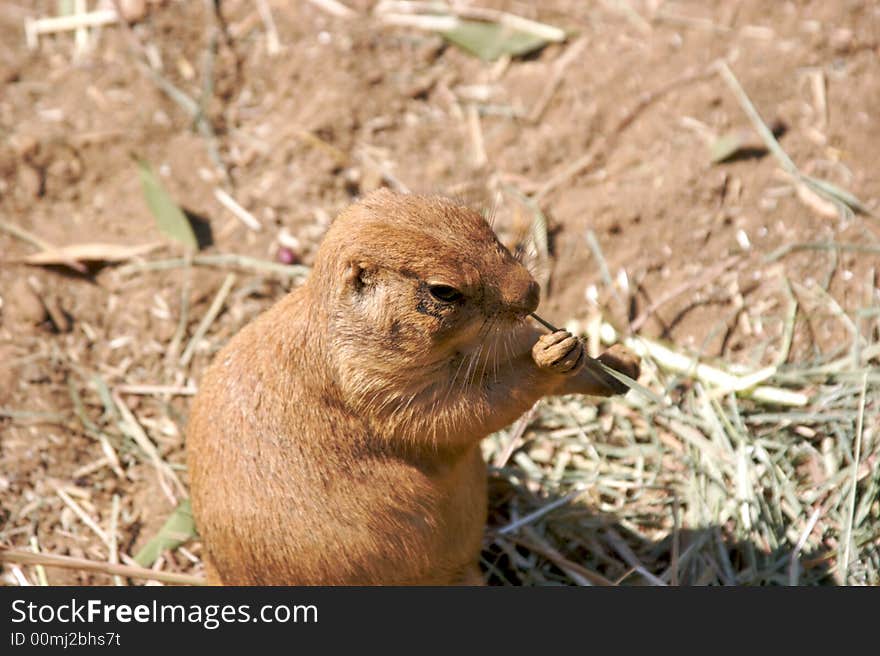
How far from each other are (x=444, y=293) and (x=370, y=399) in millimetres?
548

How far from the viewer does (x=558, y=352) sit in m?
3.54

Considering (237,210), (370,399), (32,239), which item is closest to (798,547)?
(370,399)

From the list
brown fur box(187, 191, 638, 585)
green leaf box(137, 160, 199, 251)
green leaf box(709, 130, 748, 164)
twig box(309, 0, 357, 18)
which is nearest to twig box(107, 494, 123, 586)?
brown fur box(187, 191, 638, 585)

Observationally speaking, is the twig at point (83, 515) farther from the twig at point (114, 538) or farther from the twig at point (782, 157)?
the twig at point (782, 157)

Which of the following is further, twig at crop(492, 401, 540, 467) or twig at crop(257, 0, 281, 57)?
twig at crop(257, 0, 281, 57)

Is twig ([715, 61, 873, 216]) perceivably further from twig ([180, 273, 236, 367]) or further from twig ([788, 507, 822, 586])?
twig ([180, 273, 236, 367])

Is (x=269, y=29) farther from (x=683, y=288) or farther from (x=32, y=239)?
(x=683, y=288)

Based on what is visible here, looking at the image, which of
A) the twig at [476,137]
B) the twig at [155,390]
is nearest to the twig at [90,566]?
the twig at [155,390]

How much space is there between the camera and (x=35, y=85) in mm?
6246

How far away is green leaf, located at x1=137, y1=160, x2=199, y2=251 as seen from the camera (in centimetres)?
563

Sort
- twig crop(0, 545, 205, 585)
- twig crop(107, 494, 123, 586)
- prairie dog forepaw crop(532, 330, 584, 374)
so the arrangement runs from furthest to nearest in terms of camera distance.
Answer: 1. twig crop(107, 494, 123, 586)
2. twig crop(0, 545, 205, 585)
3. prairie dog forepaw crop(532, 330, 584, 374)

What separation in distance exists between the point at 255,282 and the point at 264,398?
1890 mm

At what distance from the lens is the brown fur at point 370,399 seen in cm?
339
